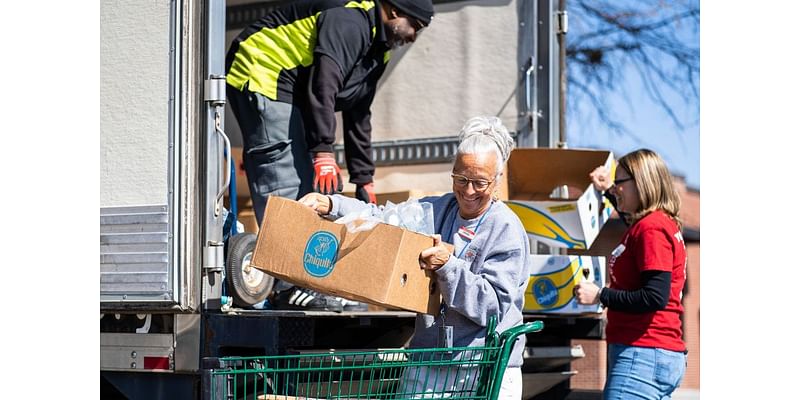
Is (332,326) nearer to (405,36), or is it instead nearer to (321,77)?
(321,77)

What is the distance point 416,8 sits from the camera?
5.03m

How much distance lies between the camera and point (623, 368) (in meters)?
4.14

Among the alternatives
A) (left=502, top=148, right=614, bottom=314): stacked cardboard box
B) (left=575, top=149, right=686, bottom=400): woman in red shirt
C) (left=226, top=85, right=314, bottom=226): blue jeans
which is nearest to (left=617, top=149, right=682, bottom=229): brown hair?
(left=575, top=149, right=686, bottom=400): woman in red shirt

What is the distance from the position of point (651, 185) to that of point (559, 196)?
1508 mm

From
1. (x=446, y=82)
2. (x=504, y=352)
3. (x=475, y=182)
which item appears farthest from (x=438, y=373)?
(x=446, y=82)

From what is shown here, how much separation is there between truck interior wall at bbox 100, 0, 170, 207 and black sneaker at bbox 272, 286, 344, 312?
0.74m

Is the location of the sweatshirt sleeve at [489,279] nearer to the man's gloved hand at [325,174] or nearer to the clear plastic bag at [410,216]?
the clear plastic bag at [410,216]

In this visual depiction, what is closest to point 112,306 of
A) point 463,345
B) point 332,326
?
point 332,326

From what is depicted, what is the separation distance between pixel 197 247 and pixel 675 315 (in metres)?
1.91

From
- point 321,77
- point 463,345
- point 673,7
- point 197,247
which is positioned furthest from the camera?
point 673,7

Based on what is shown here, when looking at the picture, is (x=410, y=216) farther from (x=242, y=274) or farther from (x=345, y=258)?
(x=242, y=274)

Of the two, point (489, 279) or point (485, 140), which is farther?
point (485, 140)

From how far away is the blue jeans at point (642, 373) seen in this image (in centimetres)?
411

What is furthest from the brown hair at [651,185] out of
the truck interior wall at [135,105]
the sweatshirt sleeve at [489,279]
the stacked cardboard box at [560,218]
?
the truck interior wall at [135,105]
